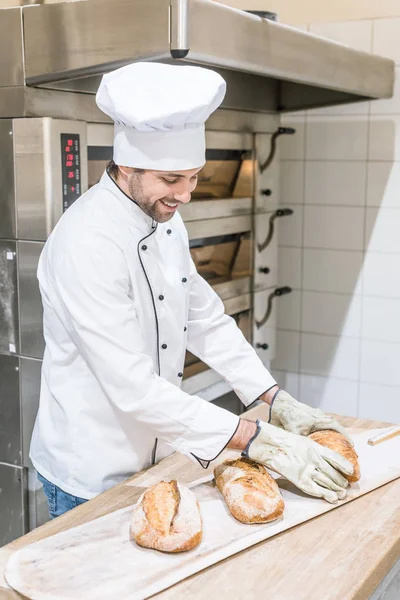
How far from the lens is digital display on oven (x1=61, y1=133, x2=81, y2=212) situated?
200 centimetres

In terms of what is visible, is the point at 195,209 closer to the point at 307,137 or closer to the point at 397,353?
the point at 307,137

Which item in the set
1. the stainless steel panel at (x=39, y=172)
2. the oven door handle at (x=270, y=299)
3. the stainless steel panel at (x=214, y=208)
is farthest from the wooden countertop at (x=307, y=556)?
the oven door handle at (x=270, y=299)

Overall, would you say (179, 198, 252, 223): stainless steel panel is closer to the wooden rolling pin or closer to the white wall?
the white wall

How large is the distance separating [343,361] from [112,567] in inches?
85.6

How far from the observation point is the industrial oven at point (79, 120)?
1757 millimetres

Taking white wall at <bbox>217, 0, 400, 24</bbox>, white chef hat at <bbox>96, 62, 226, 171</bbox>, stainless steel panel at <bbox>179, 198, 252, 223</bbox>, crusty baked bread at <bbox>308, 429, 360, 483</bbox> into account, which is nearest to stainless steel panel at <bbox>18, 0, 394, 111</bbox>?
white chef hat at <bbox>96, 62, 226, 171</bbox>

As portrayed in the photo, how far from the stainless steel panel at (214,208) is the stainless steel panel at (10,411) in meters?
0.73

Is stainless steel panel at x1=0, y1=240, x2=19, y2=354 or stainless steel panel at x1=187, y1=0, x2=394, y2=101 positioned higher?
stainless steel panel at x1=187, y1=0, x2=394, y2=101

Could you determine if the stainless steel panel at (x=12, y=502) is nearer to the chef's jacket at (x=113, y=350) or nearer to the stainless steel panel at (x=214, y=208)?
the chef's jacket at (x=113, y=350)

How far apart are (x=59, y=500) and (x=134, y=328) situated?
43 cm

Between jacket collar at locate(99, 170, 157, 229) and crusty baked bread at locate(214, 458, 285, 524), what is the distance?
1.73 feet

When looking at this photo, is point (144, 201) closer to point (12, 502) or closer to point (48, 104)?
point (48, 104)

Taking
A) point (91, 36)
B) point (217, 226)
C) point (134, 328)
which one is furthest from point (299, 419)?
point (217, 226)

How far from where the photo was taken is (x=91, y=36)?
1.80 m
